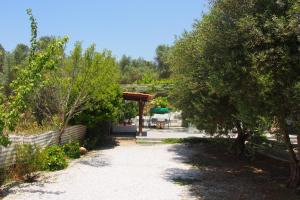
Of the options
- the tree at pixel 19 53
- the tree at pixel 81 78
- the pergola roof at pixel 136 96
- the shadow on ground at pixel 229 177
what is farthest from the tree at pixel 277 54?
the tree at pixel 19 53

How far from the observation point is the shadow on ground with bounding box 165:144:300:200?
39.7 ft

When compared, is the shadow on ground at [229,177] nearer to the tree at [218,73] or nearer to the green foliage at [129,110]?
the tree at [218,73]

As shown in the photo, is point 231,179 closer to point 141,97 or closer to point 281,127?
point 281,127

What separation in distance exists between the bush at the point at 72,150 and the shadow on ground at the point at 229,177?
4574mm

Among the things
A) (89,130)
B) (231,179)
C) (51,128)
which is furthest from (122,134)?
(231,179)

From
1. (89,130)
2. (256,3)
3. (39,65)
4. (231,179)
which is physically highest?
(256,3)

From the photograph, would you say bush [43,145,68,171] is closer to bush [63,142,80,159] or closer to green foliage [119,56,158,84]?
bush [63,142,80,159]

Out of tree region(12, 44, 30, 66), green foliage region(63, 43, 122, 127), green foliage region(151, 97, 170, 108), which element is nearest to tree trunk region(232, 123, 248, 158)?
green foliage region(63, 43, 122, 127)

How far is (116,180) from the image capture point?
1362cm

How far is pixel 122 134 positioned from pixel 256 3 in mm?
20459

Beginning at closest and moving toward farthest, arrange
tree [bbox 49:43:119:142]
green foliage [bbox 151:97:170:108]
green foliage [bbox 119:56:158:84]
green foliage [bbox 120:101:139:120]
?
tree [bbox 49:43:119:142], green foliage [bbox 120:101:139:120], green foliage [bbox 151:97:170:108], green foliage [bbox 119:56:158:84]

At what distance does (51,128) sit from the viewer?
719 inches

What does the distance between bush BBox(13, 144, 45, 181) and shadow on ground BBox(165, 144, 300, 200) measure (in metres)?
4.44

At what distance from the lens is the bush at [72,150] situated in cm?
1849
